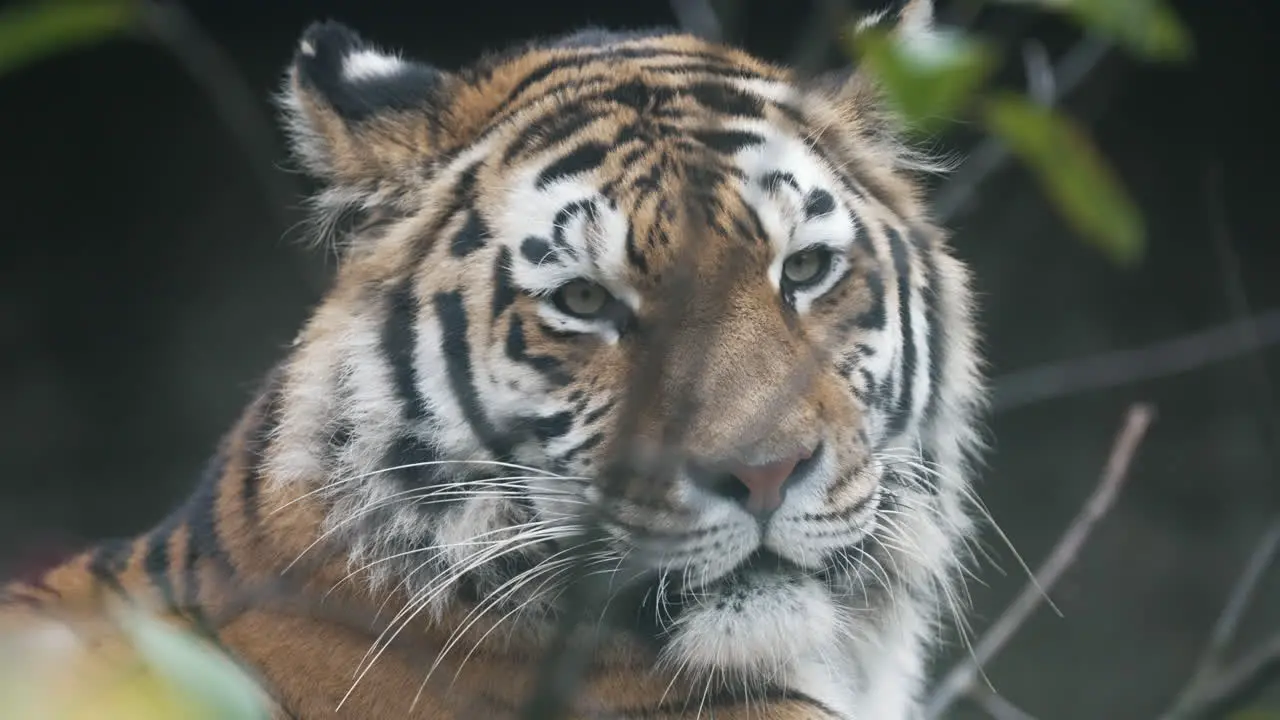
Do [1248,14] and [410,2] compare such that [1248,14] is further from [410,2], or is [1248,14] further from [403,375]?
[403,375]

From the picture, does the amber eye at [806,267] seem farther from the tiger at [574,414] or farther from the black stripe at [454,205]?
the black stripe at [454,205]

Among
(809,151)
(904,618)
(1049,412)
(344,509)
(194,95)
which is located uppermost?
(194,95)

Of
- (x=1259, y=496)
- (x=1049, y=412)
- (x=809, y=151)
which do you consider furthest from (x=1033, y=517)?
(x=809, y=151)

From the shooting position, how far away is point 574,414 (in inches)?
81.3

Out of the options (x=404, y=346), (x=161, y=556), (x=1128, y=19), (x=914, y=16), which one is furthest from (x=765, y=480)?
(x=1128, y=19)

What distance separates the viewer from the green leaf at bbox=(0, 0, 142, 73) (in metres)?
0.72

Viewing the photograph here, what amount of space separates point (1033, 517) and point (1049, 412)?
1.54ft

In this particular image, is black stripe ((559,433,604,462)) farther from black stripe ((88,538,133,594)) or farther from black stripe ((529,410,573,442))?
black stripe ((88,538,133,594))

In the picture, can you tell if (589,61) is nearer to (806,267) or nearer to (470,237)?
(470,237)

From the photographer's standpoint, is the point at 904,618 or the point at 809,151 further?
the point at 904,618

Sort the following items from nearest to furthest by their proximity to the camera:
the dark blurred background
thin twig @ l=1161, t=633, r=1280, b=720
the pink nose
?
thin twig @ l=1161, t=633, r=1280, b=720
the pink nose
the dark blurred background

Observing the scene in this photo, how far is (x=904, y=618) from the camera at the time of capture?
2.37 metres

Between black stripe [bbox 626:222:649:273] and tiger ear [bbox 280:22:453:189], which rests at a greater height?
tiger ear [bbox 280:22:453:189]

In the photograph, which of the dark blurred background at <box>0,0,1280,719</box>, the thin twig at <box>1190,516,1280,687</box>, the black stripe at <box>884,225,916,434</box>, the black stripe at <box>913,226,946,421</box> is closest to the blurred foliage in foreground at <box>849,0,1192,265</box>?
the thin twig at <box>1190,516,1280,687</box>
